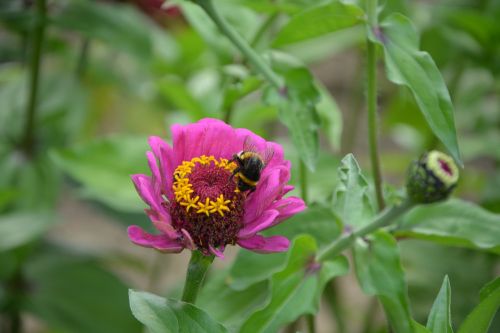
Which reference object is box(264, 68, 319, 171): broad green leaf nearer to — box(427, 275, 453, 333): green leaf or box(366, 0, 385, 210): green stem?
box(366, 0, 385, 210): green stem

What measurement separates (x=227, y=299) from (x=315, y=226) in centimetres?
10

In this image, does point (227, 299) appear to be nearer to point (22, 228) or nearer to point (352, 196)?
point (352, 196)

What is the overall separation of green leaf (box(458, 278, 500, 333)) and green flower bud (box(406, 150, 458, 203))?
98 millimetres

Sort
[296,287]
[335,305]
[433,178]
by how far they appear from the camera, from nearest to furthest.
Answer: [433,178], [296,287], [335,305]

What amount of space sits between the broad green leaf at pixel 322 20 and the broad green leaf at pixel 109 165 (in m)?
0.30

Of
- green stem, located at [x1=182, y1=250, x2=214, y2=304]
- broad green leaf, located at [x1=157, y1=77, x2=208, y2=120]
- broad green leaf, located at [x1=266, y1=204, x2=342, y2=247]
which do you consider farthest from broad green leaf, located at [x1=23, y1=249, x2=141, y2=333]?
green stem, located at [x1=182, y1=250, x2=214, y2=304]

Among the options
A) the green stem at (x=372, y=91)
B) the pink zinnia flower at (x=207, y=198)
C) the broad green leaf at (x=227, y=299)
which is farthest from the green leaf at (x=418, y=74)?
the broad green leaf at (x=227, y=299)

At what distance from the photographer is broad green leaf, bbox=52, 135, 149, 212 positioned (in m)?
0.90

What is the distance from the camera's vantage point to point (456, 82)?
1092 millimetres

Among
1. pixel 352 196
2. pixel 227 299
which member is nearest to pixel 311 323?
pixel 227 299

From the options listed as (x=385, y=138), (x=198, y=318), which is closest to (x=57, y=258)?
(x=198, y=318)

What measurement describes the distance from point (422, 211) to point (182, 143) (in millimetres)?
221

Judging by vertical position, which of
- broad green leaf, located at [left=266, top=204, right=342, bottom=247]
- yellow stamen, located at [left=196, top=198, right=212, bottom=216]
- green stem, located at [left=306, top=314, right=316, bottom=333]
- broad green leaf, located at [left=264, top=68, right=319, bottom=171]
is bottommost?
green stem, located at [left=306, top=314, right=316, bottom=333]

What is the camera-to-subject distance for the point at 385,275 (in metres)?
0.59
